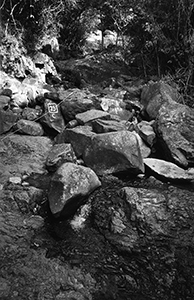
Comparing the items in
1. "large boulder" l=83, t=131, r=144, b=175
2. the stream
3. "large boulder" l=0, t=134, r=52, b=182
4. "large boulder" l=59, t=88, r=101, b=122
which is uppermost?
"large boulder" l=59, t=88, r=101, b=122

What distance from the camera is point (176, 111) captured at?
5.05 metres

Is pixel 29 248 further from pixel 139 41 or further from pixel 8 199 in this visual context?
pixel 139 41

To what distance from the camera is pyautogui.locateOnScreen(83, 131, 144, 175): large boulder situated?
418 centimetres

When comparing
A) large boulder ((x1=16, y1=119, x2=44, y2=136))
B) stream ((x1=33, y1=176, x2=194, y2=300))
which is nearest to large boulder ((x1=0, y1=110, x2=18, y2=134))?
large boulder ((x1=16, y1=119, x2=44, y2=136))

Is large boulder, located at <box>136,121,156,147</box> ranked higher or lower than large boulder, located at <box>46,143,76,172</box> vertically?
higher

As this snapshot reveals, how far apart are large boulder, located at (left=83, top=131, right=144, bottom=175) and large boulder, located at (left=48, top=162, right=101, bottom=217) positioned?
67 cm

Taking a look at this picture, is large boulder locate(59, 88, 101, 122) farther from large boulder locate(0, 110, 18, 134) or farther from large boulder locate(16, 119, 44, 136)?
large boulder locate(0, 110, 18, 134)

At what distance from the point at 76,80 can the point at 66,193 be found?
494 centimetres

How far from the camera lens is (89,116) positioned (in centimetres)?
518

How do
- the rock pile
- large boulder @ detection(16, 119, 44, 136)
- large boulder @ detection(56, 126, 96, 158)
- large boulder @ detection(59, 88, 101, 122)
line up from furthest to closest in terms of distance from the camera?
large boulder @ detection(59, 88, 101, 122) < large boulder @ detection(16, 119, 44, 136) < large boulder @ detection(56, 126, 96, 158) < the rock pile

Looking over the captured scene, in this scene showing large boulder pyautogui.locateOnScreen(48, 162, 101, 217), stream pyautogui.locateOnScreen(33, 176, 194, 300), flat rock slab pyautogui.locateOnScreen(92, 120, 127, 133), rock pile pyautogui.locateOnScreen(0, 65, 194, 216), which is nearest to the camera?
stream pyautogui.locateOnScreen(33, 176, 194, 300)

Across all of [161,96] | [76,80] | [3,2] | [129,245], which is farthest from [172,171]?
[3,2]

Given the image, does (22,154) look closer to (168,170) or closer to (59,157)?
(59,157)

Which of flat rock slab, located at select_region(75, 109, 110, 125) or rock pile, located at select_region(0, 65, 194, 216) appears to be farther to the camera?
flat rock slab, located at select_region(75, 109, 110, 125)
